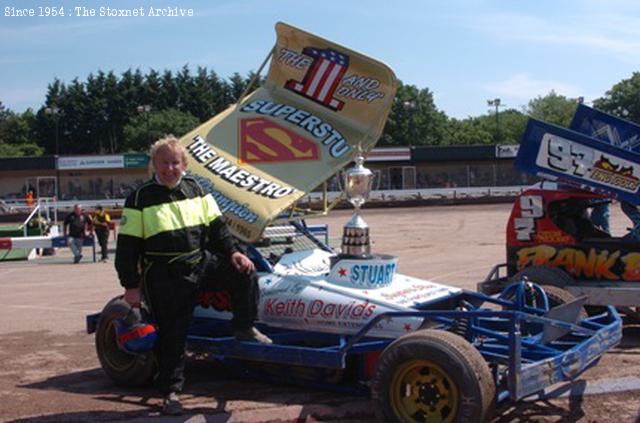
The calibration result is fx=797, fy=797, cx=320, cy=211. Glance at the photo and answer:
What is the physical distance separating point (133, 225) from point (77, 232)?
1579 centimetres

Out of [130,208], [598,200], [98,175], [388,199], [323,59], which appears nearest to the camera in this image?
[130,208]

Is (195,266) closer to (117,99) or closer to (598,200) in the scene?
(598,200)

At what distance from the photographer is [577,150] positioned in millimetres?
9000

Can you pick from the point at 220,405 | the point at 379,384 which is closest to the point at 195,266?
the point at 220,405

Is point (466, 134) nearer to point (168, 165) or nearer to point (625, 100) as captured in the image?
point (625, 100)

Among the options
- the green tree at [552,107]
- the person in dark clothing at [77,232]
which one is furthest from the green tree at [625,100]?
the person in dark clothing at [77,232]

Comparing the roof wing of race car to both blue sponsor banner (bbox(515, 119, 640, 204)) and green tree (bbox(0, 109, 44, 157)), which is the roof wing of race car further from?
green tree (bbox(0, 109, 44, 157))

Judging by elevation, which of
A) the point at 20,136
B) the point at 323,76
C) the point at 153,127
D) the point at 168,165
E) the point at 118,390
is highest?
the point at 20,136

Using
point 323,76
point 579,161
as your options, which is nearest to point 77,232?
point 579,161

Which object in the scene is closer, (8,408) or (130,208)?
(130,208)

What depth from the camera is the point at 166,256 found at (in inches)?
220

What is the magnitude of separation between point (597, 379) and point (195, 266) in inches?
137

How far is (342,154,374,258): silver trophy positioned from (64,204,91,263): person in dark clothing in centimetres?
1543

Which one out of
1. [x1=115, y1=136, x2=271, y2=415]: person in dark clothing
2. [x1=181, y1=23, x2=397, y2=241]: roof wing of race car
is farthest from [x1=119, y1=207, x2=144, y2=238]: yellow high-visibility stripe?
[x1=181, y1=23, x2=397, y2=241]: roof wing of race car
